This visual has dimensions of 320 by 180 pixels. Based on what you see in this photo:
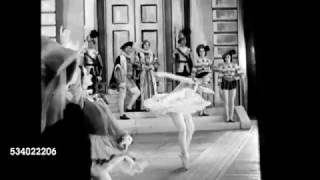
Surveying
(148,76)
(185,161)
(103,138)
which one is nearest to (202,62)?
(148,76)

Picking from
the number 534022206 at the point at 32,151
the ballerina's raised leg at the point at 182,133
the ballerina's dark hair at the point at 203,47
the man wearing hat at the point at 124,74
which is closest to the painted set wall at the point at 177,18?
the ballerina's dark hair at the point at 203,47

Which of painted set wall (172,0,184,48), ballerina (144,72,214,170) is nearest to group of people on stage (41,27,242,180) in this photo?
ballerina (144,72,214,170)

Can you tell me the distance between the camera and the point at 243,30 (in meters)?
2.77

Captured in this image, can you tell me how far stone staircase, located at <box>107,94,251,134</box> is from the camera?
9.36 feet

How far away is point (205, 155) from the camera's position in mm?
2826

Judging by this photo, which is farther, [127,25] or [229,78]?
[127,25]

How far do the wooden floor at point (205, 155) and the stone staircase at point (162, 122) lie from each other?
0.10ft

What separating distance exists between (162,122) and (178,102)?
15 centimetres

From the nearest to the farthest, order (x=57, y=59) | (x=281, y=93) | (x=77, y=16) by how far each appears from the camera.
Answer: (x=281, y=93)
(x=57, y=59)
(x=77, y=16)

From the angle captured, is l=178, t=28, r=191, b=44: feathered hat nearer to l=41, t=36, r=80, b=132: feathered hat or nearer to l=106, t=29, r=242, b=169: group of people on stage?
l=106, t=29, r=242, b=169: group of people on stage

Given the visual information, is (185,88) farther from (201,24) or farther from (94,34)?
(94,34)

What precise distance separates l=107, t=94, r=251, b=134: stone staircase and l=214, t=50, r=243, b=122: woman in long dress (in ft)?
0.15

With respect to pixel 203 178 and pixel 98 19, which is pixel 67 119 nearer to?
pixel 98 19

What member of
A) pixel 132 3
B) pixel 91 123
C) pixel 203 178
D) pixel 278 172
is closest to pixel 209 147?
pixel 203 178
